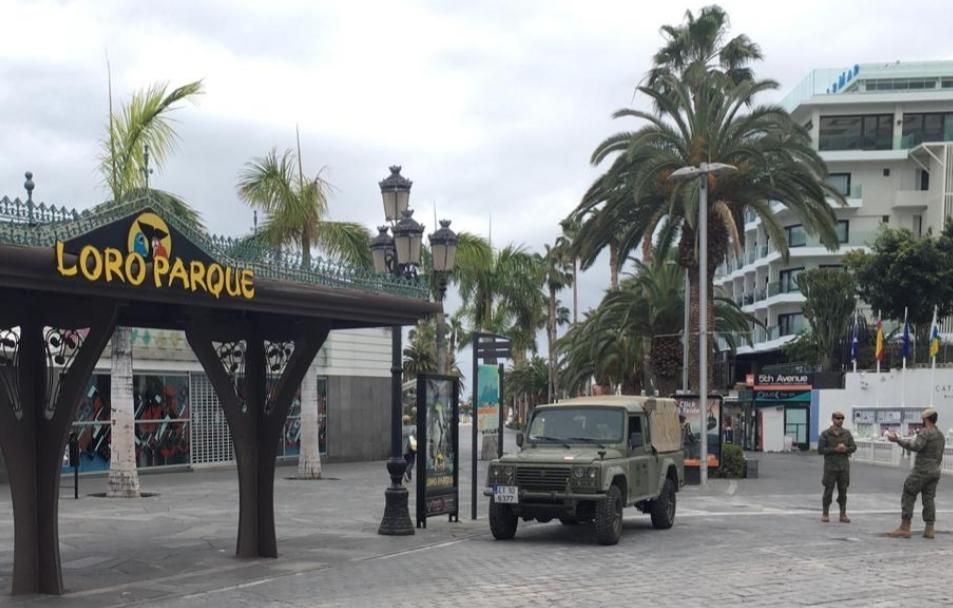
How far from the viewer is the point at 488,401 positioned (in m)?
17.7

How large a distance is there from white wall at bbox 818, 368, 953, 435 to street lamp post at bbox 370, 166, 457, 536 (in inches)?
1343

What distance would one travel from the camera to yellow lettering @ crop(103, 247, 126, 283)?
9.76 metres

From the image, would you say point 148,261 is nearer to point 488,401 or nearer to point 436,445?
point 436,445

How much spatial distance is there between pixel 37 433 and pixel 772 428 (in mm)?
50293

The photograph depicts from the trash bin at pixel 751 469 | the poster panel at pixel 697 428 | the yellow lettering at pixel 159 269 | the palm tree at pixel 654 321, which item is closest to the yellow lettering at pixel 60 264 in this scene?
the yellow lettering at pixel 159 269

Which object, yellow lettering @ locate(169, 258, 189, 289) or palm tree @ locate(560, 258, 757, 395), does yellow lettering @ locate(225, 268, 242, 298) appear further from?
palm tree @ locate(560, 258, 757, 395)

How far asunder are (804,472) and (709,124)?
463 inches

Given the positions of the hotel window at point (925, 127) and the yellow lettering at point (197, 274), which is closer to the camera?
the yellow lettering at point (197, 274)

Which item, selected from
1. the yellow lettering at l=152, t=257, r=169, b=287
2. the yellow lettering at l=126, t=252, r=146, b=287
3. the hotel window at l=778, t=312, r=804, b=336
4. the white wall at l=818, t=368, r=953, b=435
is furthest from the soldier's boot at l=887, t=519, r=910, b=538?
the hotel window at l=778, t=312, r=804, b=336

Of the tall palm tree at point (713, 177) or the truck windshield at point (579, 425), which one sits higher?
the tall palm tree at point (713, 177)

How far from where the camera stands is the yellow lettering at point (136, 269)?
1002 cm

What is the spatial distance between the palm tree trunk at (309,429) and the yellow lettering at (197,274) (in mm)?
16545

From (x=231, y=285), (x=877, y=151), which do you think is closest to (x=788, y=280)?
(x=877, y=151)

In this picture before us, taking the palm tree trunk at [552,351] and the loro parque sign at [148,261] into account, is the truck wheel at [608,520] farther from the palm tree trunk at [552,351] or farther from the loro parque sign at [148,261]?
the palm tree trunk at [552,351]
